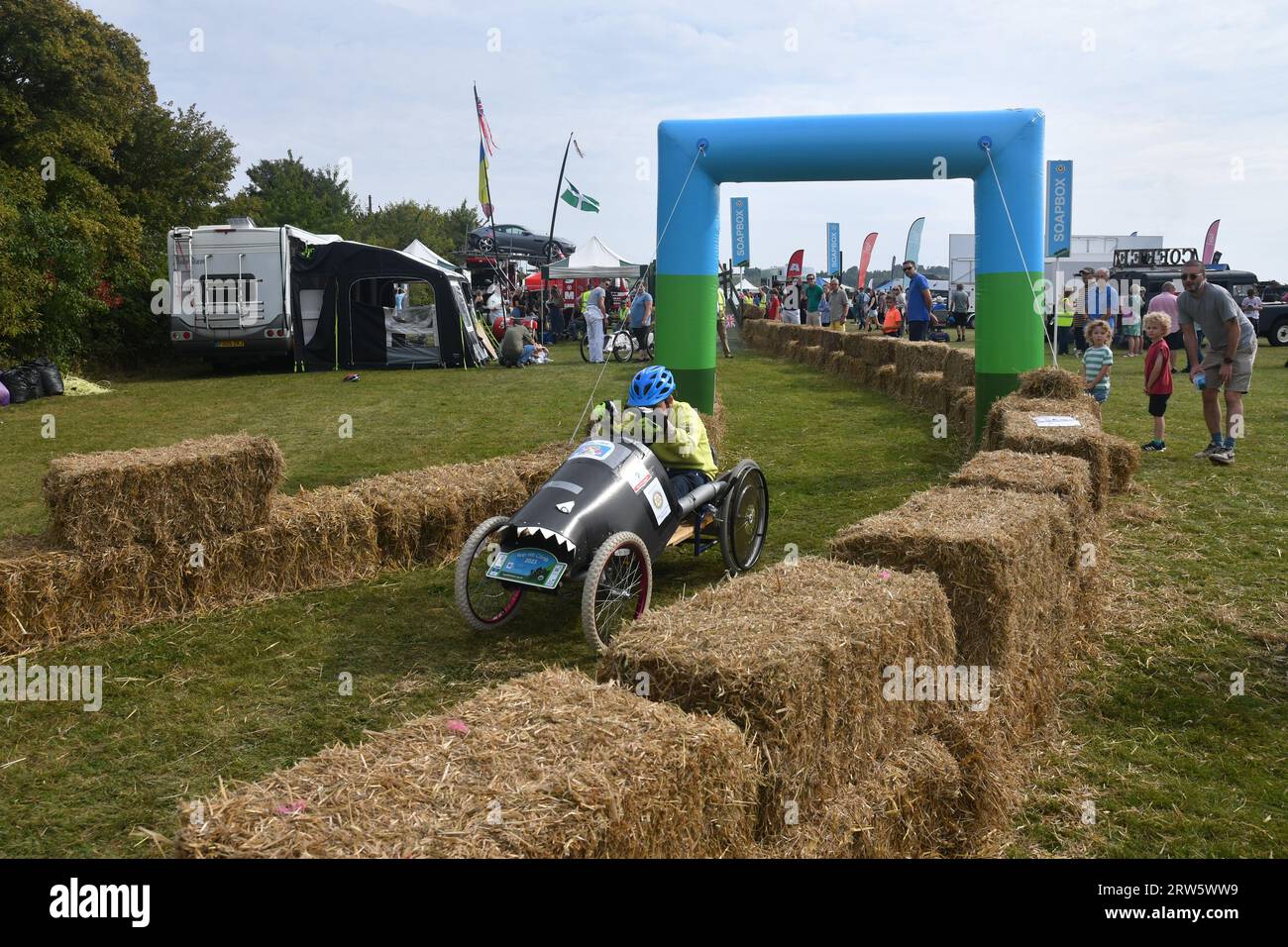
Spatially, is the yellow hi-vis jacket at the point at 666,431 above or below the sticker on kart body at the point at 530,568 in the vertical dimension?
above

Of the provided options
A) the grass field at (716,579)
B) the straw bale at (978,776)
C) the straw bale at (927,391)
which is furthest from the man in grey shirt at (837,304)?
the straw bale at (978,776)

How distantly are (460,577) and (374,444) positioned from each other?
6.42 m

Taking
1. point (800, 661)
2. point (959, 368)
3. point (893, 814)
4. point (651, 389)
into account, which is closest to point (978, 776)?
point (893, 814)

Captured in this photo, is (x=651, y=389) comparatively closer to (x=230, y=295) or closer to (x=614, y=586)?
(x=614, y=586)

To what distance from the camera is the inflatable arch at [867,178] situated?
33.8 ft

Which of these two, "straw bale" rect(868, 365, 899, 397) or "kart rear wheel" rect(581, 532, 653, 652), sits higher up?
"straw bale" rect(868, 365, 899, 397)

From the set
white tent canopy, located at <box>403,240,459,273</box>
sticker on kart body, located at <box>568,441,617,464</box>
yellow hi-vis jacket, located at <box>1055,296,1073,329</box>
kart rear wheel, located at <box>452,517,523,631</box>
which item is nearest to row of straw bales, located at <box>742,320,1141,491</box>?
sticker on kart body, located at <box>568,441,617,464</box>

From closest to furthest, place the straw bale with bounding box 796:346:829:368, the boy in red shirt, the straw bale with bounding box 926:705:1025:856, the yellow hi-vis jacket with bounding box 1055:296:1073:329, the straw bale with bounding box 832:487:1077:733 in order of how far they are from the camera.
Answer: the straw bale with bounding box 926:705:1025:856 → the straw bale with bounding box 832:487:1077:733 → the boy in red shirt → the straw bale with bounding box 796:346:829:368 → the yellow hi-vis jacket with bounding box 1055:296:1073:329

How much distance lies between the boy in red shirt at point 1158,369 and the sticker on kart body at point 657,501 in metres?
6.69

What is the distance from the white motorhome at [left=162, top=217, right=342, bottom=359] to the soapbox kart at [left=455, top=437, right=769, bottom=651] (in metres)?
15.1

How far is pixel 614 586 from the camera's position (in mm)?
5363

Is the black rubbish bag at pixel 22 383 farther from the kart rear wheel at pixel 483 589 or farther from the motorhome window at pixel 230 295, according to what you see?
the kart rear wheel at pixel 483 589

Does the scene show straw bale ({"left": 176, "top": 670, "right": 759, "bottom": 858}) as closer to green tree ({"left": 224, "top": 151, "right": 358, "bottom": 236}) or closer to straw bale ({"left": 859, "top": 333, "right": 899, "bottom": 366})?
straw bale ({"left": 859, "top": 333, "right": 899, "bottom": 366})

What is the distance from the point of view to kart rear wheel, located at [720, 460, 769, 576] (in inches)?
248
